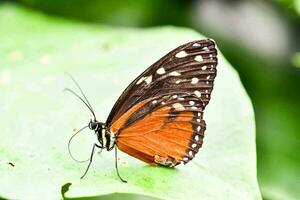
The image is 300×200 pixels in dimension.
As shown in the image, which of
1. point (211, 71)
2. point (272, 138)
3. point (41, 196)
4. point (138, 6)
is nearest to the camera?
point (41, 196)

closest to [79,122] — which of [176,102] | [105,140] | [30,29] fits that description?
[105,140]

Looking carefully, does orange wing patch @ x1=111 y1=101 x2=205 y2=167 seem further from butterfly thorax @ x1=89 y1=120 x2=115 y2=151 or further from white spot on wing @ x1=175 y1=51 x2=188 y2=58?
white spot on wing @ x1=175 y1=51 x2=188 y2=58

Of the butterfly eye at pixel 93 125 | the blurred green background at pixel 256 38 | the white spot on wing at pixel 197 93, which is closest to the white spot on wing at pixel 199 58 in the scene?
the white spot on wing at pixel 197 93

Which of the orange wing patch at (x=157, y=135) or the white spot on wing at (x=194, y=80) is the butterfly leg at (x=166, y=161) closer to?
the orange wing patch at (x=157, y=135)

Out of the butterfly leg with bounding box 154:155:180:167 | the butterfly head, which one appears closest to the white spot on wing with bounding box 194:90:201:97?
the butterfly leg with bounding box 154:155:180:167

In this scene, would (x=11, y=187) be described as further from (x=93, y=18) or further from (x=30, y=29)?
(x=93, y=18)

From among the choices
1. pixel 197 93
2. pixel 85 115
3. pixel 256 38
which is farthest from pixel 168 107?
pixel 256 38

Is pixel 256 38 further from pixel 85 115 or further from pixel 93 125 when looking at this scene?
pixel 93 125
